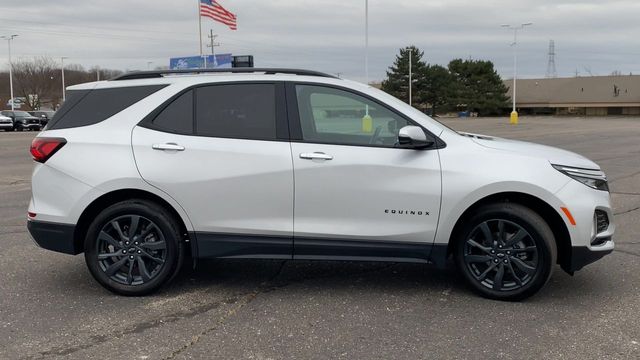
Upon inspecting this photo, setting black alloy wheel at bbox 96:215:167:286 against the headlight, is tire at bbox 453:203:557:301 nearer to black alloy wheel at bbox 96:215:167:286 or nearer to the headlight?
the headlight

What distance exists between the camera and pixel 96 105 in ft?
16.5

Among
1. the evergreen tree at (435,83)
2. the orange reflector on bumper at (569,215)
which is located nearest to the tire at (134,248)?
the orange reflector on bumper at (569,215)

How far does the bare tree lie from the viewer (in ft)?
326

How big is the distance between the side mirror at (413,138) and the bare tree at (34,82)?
106264 millimetres

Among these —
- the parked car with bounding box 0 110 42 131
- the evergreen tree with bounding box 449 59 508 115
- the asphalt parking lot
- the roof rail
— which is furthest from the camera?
the evergreen tree with bounding box 449 59 508 115

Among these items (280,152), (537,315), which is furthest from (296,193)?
(537,315)

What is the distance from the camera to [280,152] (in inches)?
185

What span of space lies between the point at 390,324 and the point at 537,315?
3.67 ft

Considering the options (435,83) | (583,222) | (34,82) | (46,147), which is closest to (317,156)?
(583,222)

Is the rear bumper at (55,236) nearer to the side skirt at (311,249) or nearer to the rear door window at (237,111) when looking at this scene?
the side skirt at (311,249)

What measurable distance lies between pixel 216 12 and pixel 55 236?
120 feet

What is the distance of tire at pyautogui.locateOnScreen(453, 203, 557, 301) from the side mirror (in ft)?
2.23

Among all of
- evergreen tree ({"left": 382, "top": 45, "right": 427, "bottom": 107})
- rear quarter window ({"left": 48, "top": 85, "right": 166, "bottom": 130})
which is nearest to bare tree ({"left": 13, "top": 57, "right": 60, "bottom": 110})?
evergreen tree ({"left": 382, "top": 45, "right": 427, "bottom": 107})

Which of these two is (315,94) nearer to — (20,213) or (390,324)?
(390,324)
